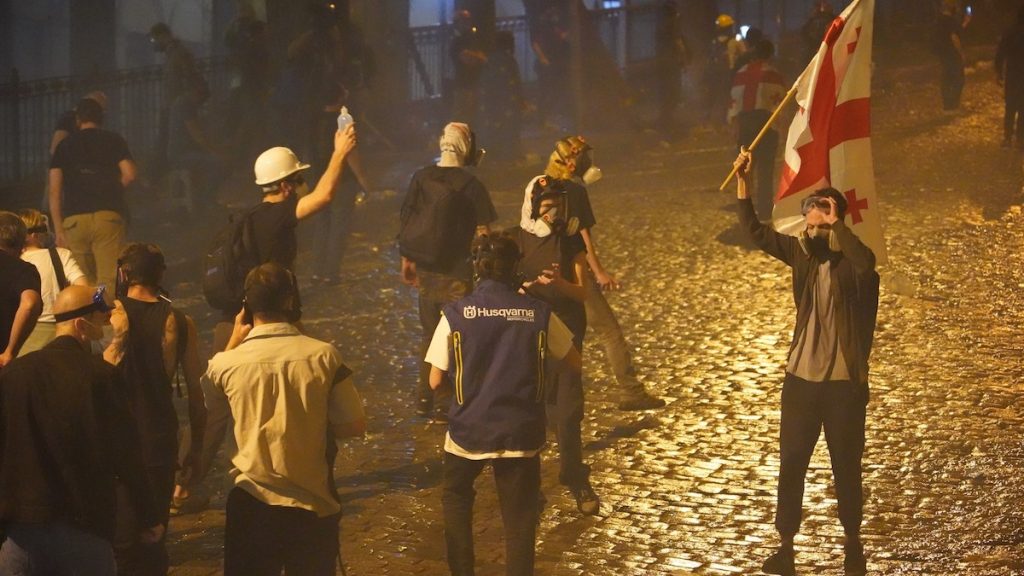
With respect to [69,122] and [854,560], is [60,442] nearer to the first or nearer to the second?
[854,560]

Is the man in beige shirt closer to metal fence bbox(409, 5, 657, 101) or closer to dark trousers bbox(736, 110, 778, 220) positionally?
dark trousers bbox(736, 110, 778, 220)

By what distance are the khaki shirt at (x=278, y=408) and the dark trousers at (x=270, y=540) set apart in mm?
41

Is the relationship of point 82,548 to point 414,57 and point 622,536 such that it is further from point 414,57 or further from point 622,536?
point 414,57

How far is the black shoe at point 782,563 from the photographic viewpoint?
713cm

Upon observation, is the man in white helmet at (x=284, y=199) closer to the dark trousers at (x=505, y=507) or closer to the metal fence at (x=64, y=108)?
the dark trousers at (x=505, y=507)

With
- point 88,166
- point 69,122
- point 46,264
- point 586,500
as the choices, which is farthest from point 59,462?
point 69,122

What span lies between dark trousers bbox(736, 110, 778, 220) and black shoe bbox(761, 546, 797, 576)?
7945 millimetres

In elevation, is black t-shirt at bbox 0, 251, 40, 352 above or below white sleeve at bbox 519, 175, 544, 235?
below

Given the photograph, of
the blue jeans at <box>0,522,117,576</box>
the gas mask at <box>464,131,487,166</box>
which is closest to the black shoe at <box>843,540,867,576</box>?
the blue jeans at <box>0,522,117,576</box>

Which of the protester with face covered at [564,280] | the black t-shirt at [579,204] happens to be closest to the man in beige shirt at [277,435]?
the protester with face covered at [564,280]

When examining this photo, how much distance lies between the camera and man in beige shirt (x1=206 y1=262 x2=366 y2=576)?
5.58 metres

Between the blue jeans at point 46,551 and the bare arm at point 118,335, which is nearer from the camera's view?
the blue jeans at point 46,551

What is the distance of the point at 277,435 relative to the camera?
561 centimetres

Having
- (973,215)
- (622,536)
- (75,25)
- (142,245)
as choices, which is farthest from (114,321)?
(75,25)
